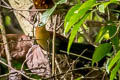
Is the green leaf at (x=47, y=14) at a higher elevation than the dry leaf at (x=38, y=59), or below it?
higher

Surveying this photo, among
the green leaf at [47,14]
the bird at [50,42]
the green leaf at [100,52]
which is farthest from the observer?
the bird at [50,42]

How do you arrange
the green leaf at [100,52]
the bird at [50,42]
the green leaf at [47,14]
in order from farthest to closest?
the bird at [50,42]
the green leaf at [100,52]
the green leaf at [47,14]

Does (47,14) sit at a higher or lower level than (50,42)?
higher

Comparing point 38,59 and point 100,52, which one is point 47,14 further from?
point 38,59

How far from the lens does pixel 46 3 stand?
3.73ft

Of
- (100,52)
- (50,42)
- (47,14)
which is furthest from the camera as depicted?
(50,42)

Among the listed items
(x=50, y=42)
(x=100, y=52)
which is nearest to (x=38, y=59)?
(x=50, y=42)

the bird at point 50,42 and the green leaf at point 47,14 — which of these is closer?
the green leaf at point 47,14

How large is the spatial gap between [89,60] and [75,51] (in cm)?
10

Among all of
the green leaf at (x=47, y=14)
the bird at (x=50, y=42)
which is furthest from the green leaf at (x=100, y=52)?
the green leaf at (x=47, y=14)

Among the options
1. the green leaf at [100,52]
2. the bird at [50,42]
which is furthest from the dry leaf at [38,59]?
the green leaf at [100,52]

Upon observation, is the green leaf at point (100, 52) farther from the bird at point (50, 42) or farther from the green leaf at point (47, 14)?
the green leaf at point (47, 14)

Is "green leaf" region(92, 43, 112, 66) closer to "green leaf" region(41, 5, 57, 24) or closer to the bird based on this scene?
the bird

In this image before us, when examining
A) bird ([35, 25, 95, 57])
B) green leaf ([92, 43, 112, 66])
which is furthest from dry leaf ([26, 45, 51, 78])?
green leaf ([92, 43, 112, 66])
